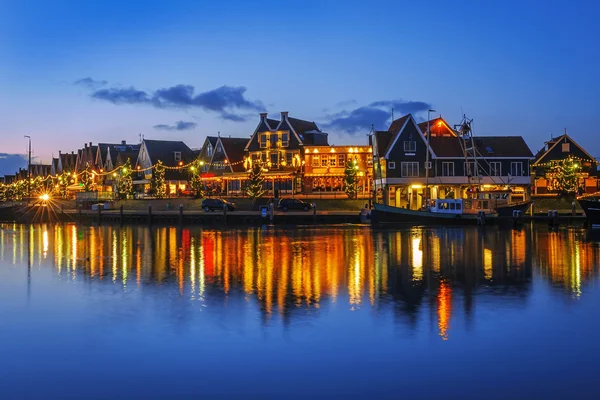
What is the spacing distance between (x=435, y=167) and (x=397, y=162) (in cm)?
483

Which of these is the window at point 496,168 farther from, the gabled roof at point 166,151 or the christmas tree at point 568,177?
the gabled roof at point 166,151

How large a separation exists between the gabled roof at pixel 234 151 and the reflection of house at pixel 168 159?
11.5m

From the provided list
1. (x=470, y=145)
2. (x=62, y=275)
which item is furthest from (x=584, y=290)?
(x=470, y=145)

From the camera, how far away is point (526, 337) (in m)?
15.1

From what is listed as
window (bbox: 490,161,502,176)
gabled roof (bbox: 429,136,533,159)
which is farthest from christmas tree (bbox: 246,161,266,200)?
window (bbox: 490,161,502,176)

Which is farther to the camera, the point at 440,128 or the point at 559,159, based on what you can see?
the point at 559,159

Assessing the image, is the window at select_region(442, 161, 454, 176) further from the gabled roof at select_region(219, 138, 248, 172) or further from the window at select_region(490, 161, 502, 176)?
the gabled roof at select_region(219, 138, 248, 172)

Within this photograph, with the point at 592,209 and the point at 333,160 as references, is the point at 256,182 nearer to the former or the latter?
the point at 333,160

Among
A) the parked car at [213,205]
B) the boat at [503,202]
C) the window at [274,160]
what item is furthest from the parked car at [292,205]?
the boat at [503,202]

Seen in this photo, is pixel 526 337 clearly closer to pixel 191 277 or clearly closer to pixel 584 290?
pixel 584 290

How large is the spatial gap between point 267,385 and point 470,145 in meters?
72.0

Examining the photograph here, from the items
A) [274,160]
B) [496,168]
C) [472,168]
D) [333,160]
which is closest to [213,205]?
[274,160]

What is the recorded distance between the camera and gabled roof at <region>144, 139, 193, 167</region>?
106m

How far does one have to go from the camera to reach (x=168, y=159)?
352 feet
